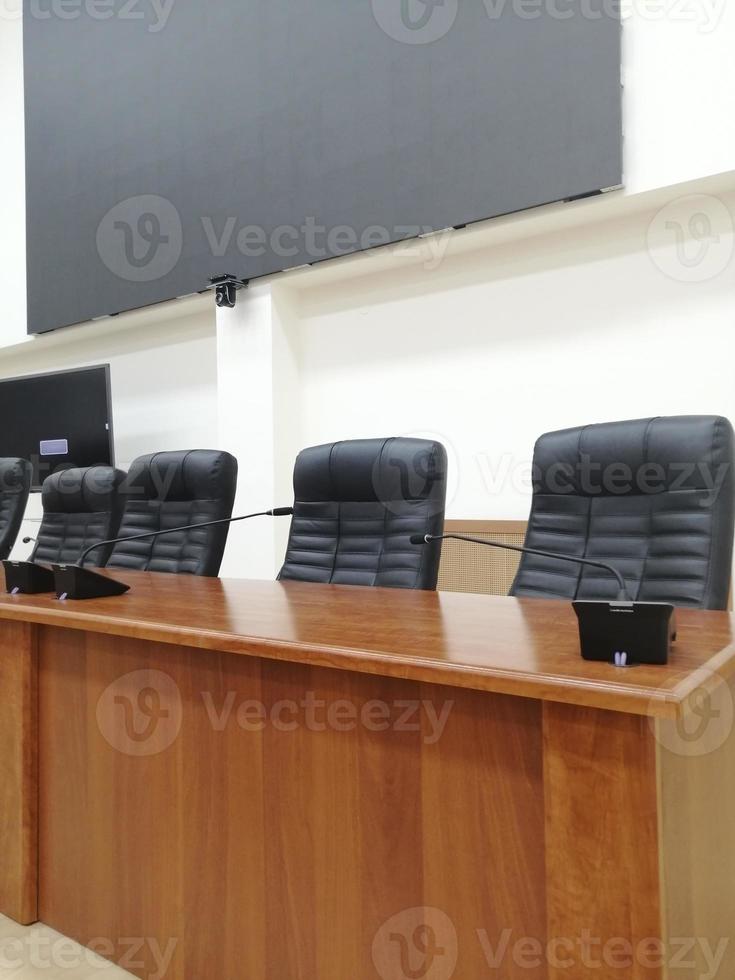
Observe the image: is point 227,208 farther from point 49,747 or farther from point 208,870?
point 208,870

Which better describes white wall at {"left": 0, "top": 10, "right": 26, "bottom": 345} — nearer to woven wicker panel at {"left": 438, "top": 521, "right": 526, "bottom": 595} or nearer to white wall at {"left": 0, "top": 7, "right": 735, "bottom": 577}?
white wall at {"left": 0, "top": 7, "right": 735, "bottom": 577}

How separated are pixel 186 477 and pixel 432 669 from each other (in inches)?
85.9

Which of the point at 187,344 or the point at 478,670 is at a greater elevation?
the point at 187,344

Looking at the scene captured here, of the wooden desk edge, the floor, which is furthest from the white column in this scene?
the wooden desk edge

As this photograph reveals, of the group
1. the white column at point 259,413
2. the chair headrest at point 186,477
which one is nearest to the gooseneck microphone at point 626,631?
the chair headrest at point 186,477

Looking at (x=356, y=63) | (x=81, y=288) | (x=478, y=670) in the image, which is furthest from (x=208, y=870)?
(x=81, y=288)

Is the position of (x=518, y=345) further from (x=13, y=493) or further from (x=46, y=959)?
(x=46, y=959)

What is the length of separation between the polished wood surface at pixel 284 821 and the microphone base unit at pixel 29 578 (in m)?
0.35

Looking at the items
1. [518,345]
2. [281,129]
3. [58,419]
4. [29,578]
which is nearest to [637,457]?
[29,578]

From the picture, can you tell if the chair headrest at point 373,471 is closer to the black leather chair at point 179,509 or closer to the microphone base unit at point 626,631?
the black leather chair at point 179,509

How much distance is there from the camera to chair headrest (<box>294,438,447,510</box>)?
2369 mm

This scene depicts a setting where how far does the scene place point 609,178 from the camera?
117 inches

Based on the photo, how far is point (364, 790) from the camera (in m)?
1.12

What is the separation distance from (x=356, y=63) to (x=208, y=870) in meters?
3.77
